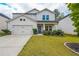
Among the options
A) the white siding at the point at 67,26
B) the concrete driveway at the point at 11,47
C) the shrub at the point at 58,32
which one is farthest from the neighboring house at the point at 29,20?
the white siding at the point at 67,26

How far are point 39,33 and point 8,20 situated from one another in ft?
12.1

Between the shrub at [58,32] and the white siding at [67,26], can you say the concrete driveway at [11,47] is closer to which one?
the shrub at [58,32]

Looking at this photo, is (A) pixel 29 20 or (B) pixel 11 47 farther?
(A) pixel 29 20

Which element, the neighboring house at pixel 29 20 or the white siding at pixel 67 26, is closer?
the white siding at pixel 67 26

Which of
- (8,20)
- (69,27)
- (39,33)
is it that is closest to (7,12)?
(8,20)

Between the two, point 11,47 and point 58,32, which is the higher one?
point 58,32

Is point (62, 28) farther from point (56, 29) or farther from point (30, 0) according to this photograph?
point (30, 0)

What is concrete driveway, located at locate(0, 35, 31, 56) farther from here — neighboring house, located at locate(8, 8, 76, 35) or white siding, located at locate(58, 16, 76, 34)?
neighboring house, located at locate(8, 8, 76, 35)

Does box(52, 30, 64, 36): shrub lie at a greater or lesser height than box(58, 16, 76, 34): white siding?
lesser

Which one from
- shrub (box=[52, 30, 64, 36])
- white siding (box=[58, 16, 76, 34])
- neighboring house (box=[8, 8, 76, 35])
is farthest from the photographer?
neighboring house (box=[8, 8, 76, 35])

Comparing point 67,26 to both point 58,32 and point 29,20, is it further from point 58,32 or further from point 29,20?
point 29,20

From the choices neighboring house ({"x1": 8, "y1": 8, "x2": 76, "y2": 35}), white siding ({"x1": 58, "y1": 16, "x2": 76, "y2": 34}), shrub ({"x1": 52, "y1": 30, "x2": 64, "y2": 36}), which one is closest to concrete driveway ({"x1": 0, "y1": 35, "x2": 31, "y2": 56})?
shrub ({"x1": 52, "y1": 30, "x2": 64, "y2": 36})

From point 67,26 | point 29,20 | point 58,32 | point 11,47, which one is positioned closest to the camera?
point 11,47

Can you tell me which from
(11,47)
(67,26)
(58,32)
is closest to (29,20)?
(58,32)
